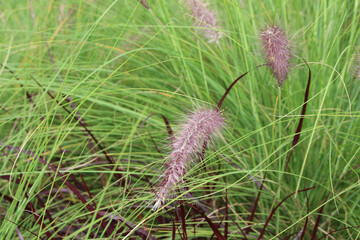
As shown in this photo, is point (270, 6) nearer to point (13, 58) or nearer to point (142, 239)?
point (142, 239)

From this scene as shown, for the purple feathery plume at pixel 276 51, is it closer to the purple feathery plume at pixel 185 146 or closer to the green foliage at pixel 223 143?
the green foliage at pixel 223 143

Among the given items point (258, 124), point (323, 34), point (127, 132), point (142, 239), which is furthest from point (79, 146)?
point (323, 34)

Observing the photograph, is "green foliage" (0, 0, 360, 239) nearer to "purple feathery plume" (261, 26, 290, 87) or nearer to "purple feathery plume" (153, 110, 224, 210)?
"purple feathery plume" (261, 26, 290, 87)

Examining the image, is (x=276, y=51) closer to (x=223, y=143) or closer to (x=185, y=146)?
(x=185, y=146)

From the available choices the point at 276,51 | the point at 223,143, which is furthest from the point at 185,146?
the point at 223,143

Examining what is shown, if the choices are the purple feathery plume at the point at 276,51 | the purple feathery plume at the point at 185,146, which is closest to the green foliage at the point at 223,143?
the purple feathery plume at the point at 276,51

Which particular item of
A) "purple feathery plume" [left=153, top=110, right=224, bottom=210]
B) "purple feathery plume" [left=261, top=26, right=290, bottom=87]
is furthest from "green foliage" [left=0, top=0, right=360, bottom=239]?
"purple feathery plume" [left=153, top=110, right=224, bottom=210]
